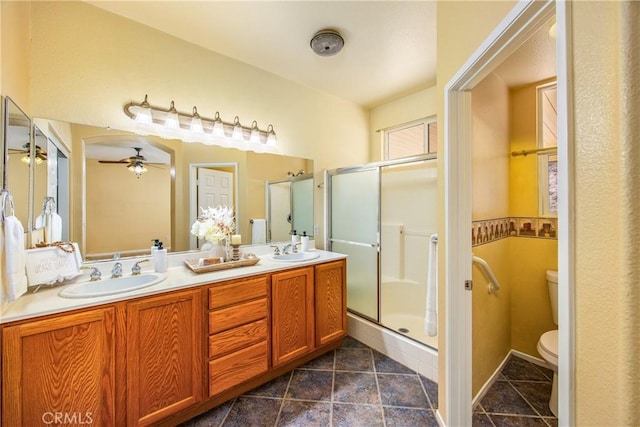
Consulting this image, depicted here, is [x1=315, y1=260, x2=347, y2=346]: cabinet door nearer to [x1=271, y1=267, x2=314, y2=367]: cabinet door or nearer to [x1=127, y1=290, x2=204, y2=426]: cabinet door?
[x1=271, y1=267, x2=314, y2=367]: cabinet door

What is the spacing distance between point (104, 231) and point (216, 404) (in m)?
1.39

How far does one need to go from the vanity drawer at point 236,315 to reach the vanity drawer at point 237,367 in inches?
7.6

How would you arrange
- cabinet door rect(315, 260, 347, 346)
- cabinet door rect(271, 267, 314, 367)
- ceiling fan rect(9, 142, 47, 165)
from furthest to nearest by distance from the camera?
cabinet door rect(315, 260, 347, 346)
cabinet door rect(271, 267, 314, 367)
ceiling fan rect(9, 142, 47, 165)

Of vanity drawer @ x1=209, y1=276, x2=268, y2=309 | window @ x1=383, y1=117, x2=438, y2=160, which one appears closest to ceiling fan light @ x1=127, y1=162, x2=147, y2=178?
vanity drawer @ x1=209, y1=276, x2=268, y2=309

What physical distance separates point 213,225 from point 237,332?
80 cm

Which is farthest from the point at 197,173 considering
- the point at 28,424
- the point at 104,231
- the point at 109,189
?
the point at 28,424

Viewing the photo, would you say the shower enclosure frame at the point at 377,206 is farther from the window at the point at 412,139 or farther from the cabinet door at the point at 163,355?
the cabinet door at the point at 163,355

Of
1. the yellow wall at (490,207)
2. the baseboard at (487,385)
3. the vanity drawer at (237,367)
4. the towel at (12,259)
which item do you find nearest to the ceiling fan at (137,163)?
the towel at (12,259)

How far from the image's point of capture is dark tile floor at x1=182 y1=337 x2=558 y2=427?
1543mm

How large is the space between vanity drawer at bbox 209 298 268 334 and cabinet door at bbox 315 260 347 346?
0.50 metres

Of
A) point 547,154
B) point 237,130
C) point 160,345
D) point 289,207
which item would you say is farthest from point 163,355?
point 547,154

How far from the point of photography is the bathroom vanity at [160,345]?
3.65 ft

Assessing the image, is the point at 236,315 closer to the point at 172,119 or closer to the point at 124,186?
the point at 124,186

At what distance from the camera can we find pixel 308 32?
191cm
